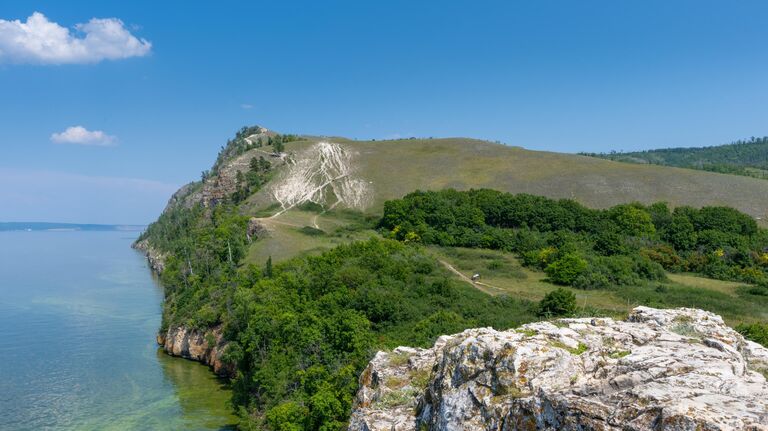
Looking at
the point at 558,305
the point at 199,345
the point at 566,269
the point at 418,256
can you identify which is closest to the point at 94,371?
the point at 199,345

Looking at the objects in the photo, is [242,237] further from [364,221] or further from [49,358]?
[49,358]

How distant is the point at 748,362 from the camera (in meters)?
11.3

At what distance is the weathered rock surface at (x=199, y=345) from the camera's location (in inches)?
1790

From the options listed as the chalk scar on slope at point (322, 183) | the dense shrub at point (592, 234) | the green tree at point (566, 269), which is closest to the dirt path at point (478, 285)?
the green tree at point (566, 269)

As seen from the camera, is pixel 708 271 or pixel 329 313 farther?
pixel 708 271

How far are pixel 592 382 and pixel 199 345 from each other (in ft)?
152

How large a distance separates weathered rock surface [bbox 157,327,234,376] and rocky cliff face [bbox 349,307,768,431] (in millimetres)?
34156

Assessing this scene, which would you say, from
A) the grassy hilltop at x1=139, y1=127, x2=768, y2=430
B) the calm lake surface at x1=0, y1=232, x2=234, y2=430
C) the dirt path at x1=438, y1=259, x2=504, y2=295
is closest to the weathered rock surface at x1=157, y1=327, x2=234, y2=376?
the calm lake surface at x1=0, y1=232, x2=234, y2=430

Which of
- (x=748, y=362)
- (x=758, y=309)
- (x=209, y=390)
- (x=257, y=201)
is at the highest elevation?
(x=257, y=201)

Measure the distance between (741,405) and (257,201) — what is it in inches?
3579

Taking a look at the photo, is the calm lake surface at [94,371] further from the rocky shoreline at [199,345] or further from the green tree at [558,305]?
the green tree at [558,305]

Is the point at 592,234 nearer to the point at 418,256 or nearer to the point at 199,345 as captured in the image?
the point at 418,256

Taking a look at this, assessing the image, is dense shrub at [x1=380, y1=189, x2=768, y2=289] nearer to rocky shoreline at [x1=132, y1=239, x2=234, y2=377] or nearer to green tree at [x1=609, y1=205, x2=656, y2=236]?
green tree at [x1=609, y1=205, x2=656, y2=236]

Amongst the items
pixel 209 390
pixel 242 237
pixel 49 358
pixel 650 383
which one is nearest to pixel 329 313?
pixel 209 390
